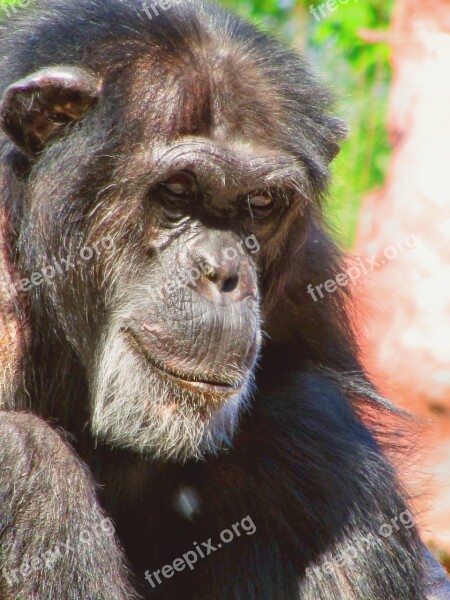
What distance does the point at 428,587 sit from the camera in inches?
173

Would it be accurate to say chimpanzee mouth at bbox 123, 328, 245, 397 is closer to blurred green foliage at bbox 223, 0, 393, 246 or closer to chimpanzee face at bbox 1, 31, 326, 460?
chimpanzee face at bbox 1, 31, 326, 460

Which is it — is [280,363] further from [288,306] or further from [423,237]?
[423,237]

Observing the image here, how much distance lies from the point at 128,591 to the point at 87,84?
1750mm

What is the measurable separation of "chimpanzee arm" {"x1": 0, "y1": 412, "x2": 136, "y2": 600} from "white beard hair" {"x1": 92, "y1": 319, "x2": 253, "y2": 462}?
38 cm

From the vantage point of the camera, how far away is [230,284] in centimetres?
350

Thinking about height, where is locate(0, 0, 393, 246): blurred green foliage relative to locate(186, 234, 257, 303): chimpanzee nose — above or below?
below

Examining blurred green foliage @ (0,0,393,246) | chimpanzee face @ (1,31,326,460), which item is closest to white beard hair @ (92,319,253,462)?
chimpanzee face @ (1,31,326,460)

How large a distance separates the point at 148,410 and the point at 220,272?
587mm

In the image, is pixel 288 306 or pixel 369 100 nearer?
pixel 288 306

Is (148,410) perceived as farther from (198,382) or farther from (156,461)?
(156,461)

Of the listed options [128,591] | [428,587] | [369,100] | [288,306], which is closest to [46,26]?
[288,306]

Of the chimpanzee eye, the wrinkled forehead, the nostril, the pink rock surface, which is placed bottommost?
the pink rock surface

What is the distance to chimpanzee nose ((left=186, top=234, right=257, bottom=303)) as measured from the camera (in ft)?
11.3

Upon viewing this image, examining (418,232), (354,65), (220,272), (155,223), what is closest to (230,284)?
(220,272)
